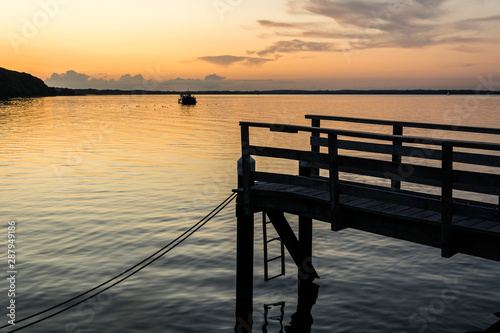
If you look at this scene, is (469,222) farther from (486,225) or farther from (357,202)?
(357,202)

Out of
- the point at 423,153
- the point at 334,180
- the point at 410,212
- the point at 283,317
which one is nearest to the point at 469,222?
the point at 410,212

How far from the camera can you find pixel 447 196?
677cm

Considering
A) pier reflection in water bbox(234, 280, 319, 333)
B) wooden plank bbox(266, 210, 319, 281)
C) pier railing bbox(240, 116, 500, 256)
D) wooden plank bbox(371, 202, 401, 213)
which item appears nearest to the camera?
pier railing bbox(240, 116, 500, 256)

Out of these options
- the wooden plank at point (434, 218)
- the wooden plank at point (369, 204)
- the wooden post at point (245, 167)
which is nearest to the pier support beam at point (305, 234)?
the wooden post at point (245, 167)

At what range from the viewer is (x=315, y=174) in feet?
36.2

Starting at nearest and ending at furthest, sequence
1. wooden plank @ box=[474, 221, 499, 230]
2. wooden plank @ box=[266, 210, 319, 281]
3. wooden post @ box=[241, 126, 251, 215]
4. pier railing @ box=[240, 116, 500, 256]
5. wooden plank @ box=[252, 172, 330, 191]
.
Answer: pier railing @ box=[240, 116, 500, 256] → wooden plank @ box=[474, 221, 499, 230] → wooden plank @ box=[252, 172, 330, 191] → wooden post @ box=[241, 126, 251, 215] → wooden plank @ box=[266, 210, 319, 281]

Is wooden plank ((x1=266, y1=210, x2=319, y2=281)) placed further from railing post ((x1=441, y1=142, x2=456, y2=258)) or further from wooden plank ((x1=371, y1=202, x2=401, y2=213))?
railing post ((x1=441, y1=142, x2=456, y2=258))

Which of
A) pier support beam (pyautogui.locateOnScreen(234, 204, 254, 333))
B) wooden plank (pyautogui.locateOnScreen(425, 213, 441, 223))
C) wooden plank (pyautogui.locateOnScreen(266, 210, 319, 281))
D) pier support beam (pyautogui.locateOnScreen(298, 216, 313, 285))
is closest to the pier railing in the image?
wooden plank (pyautogui.locateOnScreen(425, 213, 441, 223))

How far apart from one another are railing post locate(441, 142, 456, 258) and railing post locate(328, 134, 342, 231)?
5.50 feet

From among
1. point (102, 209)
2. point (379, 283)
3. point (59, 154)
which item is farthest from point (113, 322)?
point (59, 154)

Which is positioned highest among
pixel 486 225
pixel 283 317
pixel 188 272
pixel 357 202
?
pixel 357 202

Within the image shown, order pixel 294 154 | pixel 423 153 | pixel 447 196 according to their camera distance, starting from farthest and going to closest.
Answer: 1. pixel 294 154
2. pixel 423 153
3. pixel 447 196

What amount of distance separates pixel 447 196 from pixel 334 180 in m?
1.77

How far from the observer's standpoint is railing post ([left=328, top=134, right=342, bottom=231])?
25.8 ft
